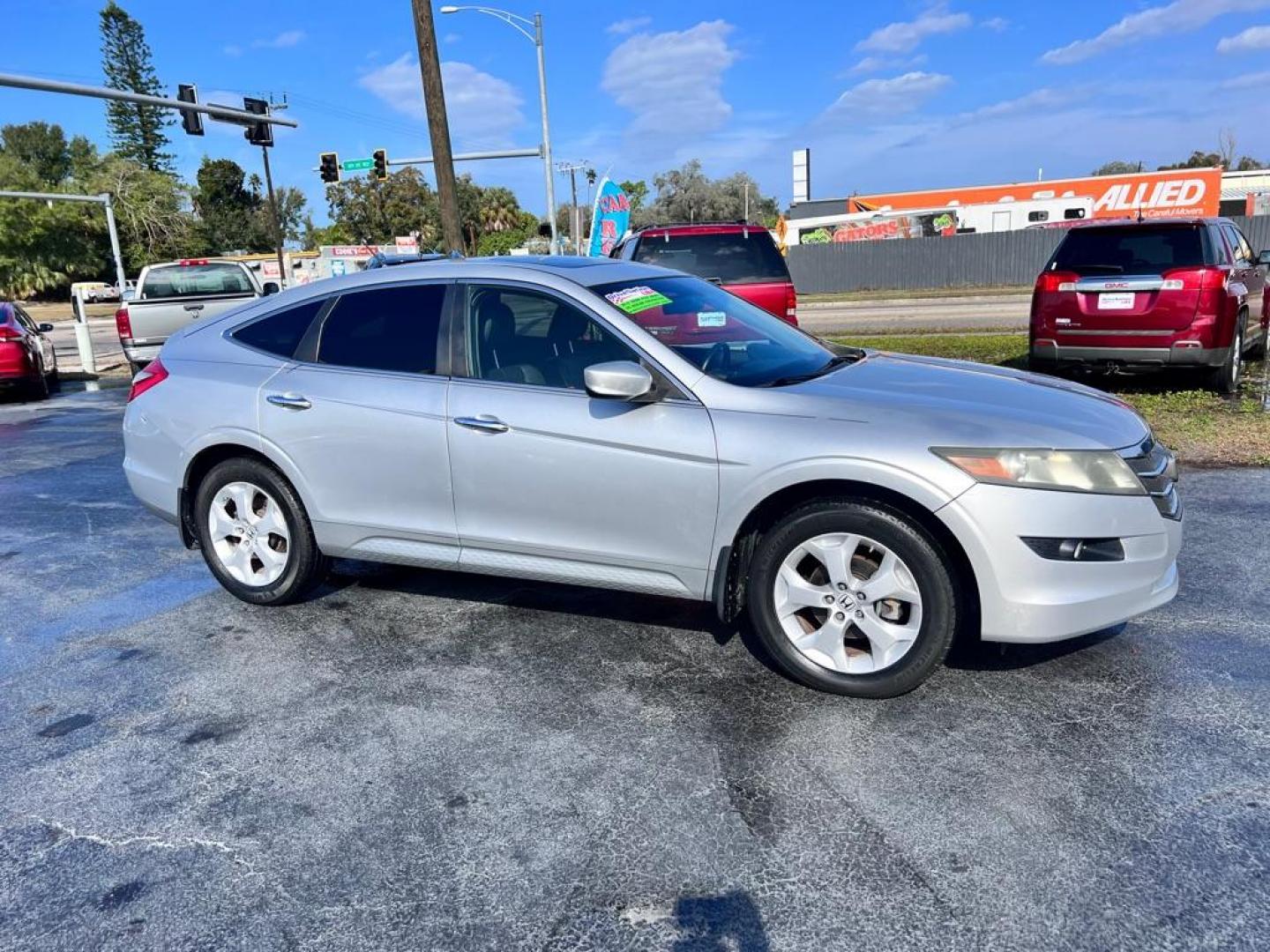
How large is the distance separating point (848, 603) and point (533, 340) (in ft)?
5.90

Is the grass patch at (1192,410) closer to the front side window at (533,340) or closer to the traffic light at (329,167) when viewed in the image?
the front side window at (533,340)

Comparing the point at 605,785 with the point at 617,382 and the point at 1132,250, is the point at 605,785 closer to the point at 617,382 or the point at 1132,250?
the point at 617,382

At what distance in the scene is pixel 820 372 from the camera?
4.16 meters

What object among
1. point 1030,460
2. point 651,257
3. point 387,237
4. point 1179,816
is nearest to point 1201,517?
point 1030,460

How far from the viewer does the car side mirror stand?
3682mm

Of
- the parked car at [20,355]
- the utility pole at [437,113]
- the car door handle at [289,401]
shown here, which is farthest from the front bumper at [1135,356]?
the parked car at [20,355]

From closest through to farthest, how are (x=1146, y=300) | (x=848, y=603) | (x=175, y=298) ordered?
(x=848, y=603) < (x=1146, y=300) < (x=175, y=298)

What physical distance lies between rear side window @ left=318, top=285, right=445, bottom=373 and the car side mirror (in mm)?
975

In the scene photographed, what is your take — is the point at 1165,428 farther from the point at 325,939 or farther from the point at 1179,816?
the point at 325,939

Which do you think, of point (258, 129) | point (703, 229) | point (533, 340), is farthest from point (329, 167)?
point (533, 340)

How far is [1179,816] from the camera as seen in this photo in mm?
2830

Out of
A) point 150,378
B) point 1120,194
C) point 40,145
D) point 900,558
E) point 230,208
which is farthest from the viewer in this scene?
point 40,145

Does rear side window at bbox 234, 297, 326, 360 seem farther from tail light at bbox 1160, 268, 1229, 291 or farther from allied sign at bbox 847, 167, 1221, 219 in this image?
allied sign at bbox 847, 167, 1221, 219

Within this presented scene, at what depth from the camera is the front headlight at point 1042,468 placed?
3.32m
